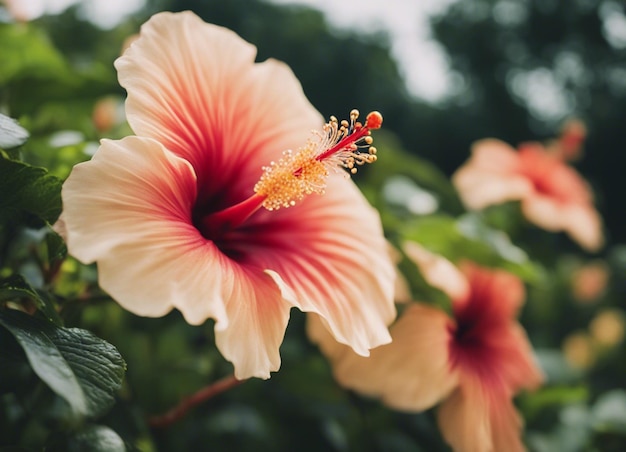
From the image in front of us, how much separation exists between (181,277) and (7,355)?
139 millimetres

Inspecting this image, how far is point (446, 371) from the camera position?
0.74 metres

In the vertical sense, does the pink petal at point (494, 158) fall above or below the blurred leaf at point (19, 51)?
below

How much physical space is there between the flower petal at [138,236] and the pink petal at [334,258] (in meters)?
0.10

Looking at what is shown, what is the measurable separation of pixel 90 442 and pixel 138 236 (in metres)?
0.17

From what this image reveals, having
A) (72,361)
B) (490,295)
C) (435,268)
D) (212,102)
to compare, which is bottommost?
(490,295)

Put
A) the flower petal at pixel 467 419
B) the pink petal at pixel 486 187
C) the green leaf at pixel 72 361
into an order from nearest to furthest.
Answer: the green leaf at pixel 72 361 < the flower petal at pixel 467 419 < the pink petal at pixel 486 187

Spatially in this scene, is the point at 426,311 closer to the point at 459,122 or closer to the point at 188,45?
the point at 188,45

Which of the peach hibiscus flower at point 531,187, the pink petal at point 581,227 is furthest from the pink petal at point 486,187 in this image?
the pink petal at point 581,227

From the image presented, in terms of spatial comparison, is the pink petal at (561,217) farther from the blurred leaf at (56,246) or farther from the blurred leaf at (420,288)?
the blurred leaf at (56,246)

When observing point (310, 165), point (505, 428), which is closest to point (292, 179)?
point (310, 165)

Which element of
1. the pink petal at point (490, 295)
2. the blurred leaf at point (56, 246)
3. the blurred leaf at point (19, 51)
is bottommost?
the pink petal at point (490, 295)

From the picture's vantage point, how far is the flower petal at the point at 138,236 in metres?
0.45

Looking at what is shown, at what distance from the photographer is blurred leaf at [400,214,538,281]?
826 mm

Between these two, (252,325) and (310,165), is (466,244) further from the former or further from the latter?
(252,325)
